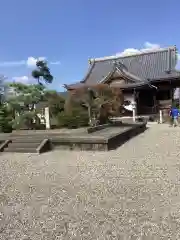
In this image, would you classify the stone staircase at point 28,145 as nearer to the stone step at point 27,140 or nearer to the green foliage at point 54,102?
the stone step at point 27,140

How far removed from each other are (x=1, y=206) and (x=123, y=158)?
458 cm

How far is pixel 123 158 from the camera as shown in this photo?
28.5ft

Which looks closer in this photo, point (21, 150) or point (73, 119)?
point (21, 150)

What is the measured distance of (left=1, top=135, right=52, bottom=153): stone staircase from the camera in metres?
10.6

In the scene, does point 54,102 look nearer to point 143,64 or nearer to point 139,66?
point 139,66

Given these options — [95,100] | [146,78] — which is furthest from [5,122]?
[146,78]

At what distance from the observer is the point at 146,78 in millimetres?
29531

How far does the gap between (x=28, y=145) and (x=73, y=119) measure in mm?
5435

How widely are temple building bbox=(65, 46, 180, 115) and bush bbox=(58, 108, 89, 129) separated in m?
9.72

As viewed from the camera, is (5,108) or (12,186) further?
(5,108)

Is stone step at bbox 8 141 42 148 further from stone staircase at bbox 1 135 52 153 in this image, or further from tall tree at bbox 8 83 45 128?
tall tree at bbox 8 83 45 128

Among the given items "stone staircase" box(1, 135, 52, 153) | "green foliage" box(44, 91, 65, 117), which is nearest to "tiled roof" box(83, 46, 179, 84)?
"green foliage" box(44, 91, 65, 117)

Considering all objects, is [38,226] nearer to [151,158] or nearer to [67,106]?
[151,158]

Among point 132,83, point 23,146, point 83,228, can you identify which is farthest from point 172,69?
point 83,228
